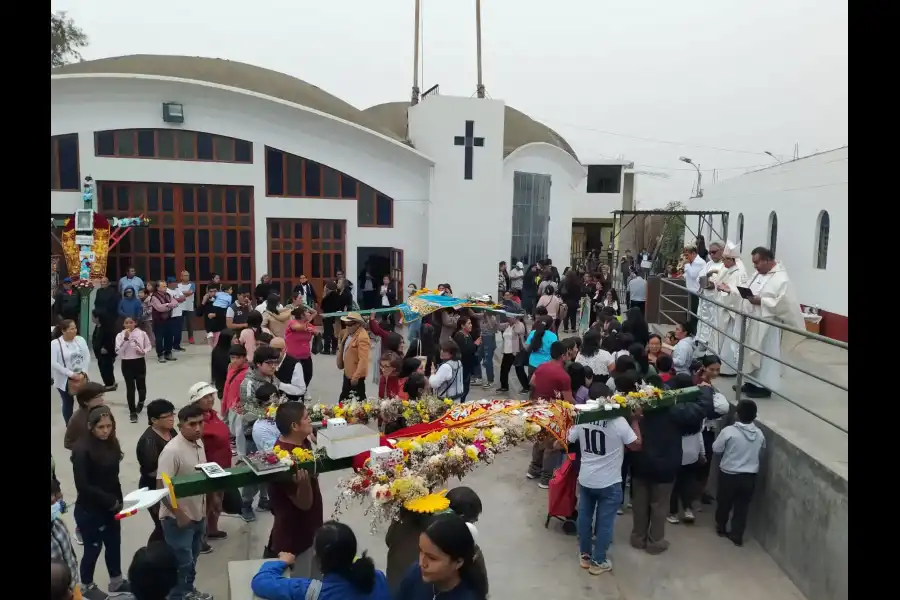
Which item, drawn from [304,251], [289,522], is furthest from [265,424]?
[304,251]

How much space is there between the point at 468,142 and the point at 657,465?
14035 millimetres

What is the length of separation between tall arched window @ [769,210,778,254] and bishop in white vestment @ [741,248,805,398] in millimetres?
11177

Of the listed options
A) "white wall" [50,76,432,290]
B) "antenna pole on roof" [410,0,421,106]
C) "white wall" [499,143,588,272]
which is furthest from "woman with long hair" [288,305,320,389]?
"antenna pole on roof" [410,0,421,106]

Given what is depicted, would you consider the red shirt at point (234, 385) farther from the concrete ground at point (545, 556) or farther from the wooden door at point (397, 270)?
the wooden door at point (397, 270)

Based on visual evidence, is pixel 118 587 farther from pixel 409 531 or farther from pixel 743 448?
pixel 743 448

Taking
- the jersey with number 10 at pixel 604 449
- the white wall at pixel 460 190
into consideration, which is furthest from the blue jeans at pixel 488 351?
the white wall at pixel 460 190

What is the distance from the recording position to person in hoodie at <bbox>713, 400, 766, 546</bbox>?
20.0 ft

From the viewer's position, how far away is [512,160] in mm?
21328

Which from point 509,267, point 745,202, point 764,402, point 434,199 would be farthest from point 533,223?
point 764,402

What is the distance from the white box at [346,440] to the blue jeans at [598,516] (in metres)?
2.16

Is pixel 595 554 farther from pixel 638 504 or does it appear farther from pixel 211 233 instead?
pixel 211 233

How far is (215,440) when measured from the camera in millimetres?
5316
